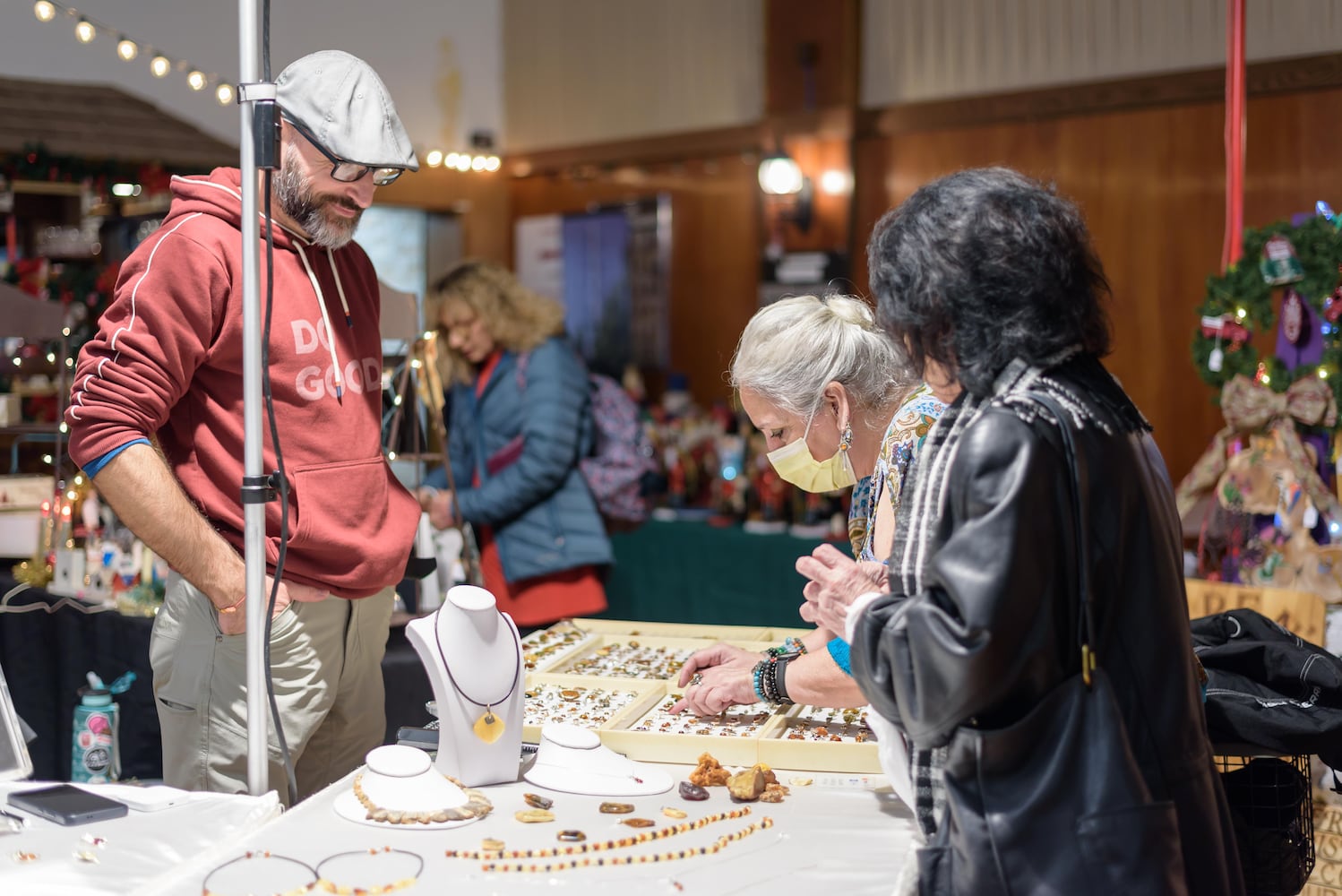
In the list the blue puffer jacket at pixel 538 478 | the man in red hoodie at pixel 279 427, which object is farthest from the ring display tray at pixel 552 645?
the blue puffer jacket at pixel 538 478

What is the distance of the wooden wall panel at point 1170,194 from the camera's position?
5.25 m

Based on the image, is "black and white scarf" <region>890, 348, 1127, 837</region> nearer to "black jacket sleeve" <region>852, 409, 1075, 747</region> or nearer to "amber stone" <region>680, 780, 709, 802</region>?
"black jacket sleeve" <region>852, 409, 1075, 747</region>

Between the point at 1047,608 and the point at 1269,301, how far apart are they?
2608 mm

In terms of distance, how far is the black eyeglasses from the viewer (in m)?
1.85

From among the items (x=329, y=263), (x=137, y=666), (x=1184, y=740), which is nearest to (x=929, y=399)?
(x=1184, y=740)

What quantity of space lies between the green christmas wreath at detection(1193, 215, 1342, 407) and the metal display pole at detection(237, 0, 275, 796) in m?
2.75

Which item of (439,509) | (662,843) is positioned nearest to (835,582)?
(662,843)

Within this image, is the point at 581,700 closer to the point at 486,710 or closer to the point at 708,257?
the point at 486,710

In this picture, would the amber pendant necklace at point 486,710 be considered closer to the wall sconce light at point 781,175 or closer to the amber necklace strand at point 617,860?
the amber necklace strand at point 617,860

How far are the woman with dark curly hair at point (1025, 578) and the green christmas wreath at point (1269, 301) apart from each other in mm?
2198

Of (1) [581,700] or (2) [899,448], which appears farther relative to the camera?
(1) [581,700]

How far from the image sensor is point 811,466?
2.15 metres

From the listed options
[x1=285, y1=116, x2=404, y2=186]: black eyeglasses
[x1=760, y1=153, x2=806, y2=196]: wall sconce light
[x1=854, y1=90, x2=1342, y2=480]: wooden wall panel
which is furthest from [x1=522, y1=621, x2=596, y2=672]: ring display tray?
[x1=760, y1=153, x2=806, y2=196]: wall sconce light

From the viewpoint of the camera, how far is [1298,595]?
313 centimetres
